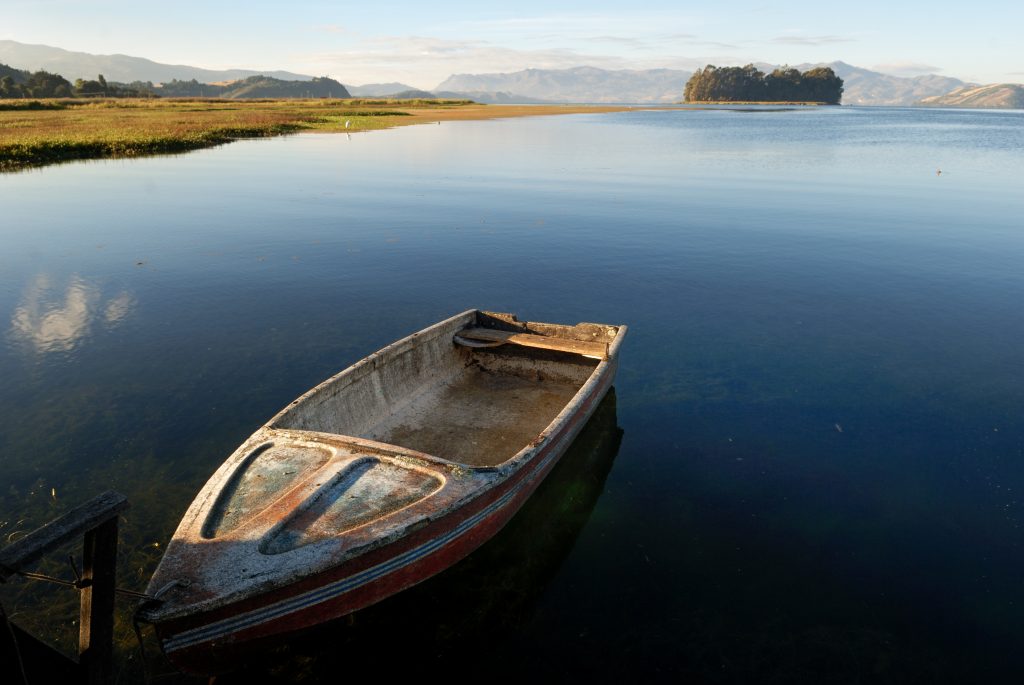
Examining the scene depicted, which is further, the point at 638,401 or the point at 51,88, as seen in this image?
the point at 51,88

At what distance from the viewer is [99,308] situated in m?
17.0

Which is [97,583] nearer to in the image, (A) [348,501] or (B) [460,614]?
(A) [348,501]

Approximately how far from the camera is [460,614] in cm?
750

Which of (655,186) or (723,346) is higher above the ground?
(655,186)

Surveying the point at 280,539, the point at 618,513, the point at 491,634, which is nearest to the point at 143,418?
the point at 280,539

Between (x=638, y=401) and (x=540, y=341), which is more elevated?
(x=540, y=341)

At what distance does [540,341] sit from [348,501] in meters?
→ 6.43

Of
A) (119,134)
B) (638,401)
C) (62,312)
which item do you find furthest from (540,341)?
(119,134)

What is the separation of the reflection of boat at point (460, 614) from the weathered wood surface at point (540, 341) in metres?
3.20

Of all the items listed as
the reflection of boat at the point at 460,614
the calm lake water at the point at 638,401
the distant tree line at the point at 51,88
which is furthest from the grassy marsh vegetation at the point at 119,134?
the distant tree line at the point at 51,88

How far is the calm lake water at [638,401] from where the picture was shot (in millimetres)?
7254

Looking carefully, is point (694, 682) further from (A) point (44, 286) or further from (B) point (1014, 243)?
(B) point (1014, 243)

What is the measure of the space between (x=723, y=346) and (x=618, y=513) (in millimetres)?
7479

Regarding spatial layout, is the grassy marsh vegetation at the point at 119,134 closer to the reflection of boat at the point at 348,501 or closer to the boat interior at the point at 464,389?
the boat interior at the point at 464,389
